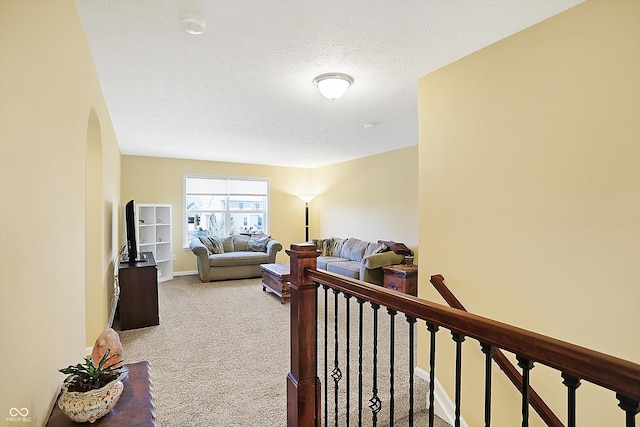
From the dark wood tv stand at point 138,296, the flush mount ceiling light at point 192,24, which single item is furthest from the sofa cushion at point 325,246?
the flush mount ceiling light at point 192,24

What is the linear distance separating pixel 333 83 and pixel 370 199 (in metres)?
4.27

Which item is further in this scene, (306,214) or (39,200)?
(306,214)

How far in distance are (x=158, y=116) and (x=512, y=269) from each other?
3.79 metres

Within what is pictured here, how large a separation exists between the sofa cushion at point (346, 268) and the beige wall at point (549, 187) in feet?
10.2

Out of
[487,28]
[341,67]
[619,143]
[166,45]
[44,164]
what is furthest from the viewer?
A: [341,67]

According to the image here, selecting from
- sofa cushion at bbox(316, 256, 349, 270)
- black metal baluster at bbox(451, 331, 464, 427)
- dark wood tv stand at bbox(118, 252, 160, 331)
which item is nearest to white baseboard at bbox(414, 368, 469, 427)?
black metal baluster at bbox(451, 331, 464, 427)

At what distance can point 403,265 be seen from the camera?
5504 millimetres

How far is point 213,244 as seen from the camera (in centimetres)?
680

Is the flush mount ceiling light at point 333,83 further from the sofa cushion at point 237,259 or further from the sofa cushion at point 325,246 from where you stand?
the sofa cushion at point 325,246

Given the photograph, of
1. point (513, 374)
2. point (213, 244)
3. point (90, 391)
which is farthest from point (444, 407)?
point (213, 244)

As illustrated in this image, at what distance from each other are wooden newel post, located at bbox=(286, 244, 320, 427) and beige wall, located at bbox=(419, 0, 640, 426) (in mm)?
1244

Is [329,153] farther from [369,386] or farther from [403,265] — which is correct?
[369,386]

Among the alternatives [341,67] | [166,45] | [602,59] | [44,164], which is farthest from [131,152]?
[602,59]

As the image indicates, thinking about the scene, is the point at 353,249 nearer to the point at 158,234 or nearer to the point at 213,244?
the point at 213,244
